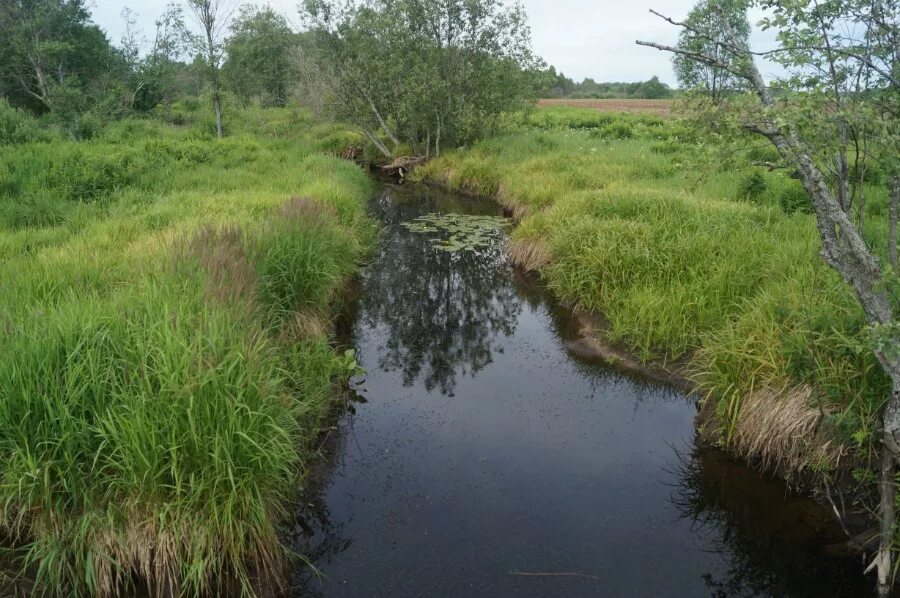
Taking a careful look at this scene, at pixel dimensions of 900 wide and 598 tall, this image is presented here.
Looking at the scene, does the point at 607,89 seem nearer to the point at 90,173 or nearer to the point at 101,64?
the point at 101,64

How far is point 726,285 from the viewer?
7.95 m

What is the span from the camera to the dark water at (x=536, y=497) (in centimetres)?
444

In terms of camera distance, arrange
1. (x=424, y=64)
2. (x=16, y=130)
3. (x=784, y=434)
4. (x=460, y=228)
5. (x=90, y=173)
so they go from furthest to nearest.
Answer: (x=424, y=64)
(x=16, y=130)
(x=460, y=228)
(x=90, y=173)
(x=784, y=434)

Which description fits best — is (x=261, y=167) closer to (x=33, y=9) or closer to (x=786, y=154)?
(x=786, y=154)

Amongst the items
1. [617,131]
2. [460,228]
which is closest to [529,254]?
[460,228]

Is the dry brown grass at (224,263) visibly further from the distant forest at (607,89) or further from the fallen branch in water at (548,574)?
the distant forest at (607,89)

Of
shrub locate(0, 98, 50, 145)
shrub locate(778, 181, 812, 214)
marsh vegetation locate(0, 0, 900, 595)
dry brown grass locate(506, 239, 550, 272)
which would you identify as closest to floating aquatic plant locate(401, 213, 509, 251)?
marsh vegetation locate(0, 0, 900, 595)

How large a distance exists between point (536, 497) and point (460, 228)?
34.5 ft

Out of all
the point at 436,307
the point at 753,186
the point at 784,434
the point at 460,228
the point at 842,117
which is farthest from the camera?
the point at 460,228

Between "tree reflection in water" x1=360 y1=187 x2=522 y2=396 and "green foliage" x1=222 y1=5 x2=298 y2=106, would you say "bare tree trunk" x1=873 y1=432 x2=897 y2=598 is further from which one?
"green foliage" x1=222 y1=5 x2=298 y2=106

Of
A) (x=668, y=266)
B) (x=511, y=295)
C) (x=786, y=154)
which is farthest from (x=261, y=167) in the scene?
(x=786, y=154)

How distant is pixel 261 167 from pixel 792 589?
51.7 feet

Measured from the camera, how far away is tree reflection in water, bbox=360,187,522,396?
8.16 m

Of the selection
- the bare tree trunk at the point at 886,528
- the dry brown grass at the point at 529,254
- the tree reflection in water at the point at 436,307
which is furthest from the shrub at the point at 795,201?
the bare tree trunk at the point at 886,528
